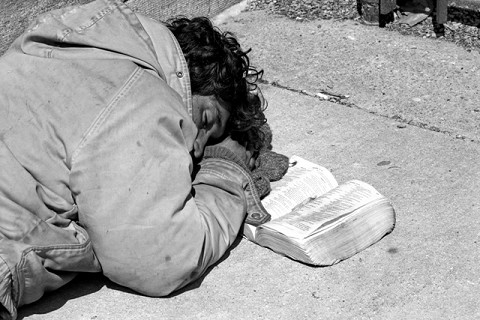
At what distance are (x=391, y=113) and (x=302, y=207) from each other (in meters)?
0.94

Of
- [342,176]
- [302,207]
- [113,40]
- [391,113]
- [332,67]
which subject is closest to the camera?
[113,40]

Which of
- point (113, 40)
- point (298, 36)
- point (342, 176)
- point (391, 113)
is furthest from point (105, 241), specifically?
point (298, 36)

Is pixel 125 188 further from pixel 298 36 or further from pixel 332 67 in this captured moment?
pixel 298 36

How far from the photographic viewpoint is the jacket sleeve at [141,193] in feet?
9.26

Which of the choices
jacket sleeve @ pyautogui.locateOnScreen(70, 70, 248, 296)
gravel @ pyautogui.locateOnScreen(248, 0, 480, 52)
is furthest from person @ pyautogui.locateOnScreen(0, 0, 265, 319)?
gravel @ pyautogui.locateOnScreen(248, 0, 480, 52)

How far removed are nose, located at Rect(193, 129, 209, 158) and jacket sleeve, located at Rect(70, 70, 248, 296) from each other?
11.6 inches

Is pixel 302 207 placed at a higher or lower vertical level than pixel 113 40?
lower

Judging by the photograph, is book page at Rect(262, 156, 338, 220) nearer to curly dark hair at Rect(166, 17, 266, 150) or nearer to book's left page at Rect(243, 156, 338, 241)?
book's left page at Rect(243, 156, 338, 241)

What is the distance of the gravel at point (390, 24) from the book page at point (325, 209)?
5.27 ft

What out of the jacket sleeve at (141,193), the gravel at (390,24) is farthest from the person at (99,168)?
the gravel at (390,24)

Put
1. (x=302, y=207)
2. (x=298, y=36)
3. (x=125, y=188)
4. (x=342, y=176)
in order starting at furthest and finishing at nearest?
(x=298, y=36)
(x=342, y=176)
(x=302, y=207)
(x=125, y=188)

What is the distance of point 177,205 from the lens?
9.42 ft

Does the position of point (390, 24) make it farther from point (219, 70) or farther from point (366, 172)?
point (219, 70)

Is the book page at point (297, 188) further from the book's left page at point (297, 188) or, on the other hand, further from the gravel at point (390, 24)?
the gravel at point (390, 24)
